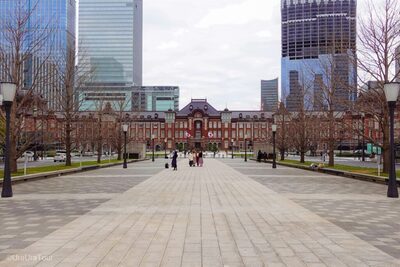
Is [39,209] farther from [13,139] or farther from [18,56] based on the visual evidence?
[18,56]

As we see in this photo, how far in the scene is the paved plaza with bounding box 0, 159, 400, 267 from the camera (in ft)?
21.2

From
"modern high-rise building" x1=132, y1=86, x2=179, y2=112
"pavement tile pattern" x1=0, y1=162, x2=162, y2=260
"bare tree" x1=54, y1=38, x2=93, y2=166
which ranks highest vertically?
"modern high-rise building" x1=132, y1=86, x2=179, y2=112

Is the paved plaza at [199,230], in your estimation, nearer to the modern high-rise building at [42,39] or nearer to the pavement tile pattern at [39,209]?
the pavement tile pattern at [39,209]

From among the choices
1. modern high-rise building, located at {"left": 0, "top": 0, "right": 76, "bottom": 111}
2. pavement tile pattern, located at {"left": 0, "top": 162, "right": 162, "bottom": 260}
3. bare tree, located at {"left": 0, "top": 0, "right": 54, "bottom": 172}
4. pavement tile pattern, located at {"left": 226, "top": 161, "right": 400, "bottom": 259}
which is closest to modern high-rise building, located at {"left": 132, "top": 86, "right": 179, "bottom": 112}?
modern high-rise building, located at {"left": 0, "top": 0, "right": 76, "bottom": 111}

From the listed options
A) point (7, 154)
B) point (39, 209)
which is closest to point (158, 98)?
point (7, 154)

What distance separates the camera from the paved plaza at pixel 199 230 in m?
6.46

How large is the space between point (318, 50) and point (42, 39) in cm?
3164

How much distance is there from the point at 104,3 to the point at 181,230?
535 feet

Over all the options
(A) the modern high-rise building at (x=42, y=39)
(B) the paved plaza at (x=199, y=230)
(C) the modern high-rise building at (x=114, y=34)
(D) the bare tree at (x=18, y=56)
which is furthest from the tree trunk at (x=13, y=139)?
(C) the modern high-rise building at (x=114, y=34)

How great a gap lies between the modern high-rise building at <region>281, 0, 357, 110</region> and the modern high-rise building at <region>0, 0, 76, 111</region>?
18385 mm

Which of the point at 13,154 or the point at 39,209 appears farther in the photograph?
the point at 13,154

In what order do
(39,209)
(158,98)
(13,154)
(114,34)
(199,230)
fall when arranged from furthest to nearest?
(158,98)
(114,34)
(13,154)
(39,209)
(199,230)

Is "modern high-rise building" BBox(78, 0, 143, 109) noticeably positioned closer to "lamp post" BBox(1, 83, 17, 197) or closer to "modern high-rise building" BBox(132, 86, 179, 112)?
"modern high-rise building" BBox(132, 86, 179, 112)

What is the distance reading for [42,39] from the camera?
2453cm
